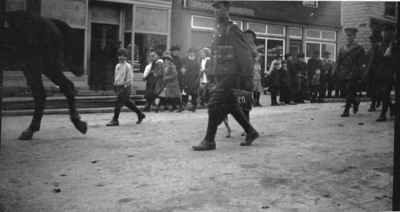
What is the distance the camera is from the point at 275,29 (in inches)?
889

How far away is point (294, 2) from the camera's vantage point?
23.3m

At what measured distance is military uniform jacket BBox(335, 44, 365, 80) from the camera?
403 inches

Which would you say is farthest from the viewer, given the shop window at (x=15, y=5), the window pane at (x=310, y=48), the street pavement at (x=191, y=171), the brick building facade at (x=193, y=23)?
the window pane at (x=310, y=48)

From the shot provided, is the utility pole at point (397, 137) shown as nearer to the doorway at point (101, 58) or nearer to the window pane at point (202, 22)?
the doorway at point (101, 58)

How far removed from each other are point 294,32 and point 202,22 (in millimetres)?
6199

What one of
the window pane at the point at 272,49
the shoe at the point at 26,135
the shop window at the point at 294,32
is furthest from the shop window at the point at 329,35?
the shoe at the point at 26,135

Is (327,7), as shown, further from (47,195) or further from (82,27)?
(47,195)

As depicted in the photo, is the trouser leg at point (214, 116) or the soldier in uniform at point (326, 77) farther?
the soldier in uniform at point (326, 77)

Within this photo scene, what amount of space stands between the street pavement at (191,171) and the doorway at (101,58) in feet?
22.2

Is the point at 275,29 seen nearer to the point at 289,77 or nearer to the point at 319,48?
the point at 319,48

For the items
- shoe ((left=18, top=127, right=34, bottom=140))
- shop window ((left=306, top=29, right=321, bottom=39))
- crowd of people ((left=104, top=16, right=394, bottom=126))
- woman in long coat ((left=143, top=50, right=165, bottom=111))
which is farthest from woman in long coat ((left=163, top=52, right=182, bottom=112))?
shop window ((left=306, top=29, right=321, bottom=39))

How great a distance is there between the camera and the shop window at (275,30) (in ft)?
73.0

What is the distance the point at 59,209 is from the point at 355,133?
5.52 meters

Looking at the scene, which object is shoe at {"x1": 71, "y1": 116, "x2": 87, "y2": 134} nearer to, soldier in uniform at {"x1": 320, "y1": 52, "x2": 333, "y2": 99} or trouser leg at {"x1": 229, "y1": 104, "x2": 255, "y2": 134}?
trouser leg at {"x1": 229, "y1": 104, "x2": 255, "y2": 134}
